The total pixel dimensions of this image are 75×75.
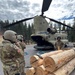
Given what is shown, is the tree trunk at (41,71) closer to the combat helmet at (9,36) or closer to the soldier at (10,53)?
the soldier at (10,53)

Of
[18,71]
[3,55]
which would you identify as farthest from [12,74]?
[3,55]

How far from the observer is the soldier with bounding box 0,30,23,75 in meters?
4.07

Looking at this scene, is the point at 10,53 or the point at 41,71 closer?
the point at 10,53

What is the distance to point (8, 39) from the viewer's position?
13.6 ft

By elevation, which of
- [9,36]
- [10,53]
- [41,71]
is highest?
[9,36]

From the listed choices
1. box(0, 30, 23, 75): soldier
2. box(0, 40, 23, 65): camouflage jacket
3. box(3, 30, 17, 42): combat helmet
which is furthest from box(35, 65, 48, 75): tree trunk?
box(3, 30, 17, 42): combat helmet

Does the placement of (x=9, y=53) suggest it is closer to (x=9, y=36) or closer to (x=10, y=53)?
(x=10, y=53)

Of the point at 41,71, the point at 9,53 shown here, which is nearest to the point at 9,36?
the point at 9,53

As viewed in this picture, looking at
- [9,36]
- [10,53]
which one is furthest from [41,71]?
[9,36]

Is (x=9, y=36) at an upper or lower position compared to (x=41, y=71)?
upper

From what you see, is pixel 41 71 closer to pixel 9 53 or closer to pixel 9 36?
pixel 9 53

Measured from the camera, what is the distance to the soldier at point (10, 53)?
160 inches

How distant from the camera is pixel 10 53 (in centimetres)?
409

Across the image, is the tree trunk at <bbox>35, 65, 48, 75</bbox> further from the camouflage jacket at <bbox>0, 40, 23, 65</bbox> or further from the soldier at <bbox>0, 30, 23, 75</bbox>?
the camouflage jacket at <bbox>0, 40, 23, 65</bbox>
